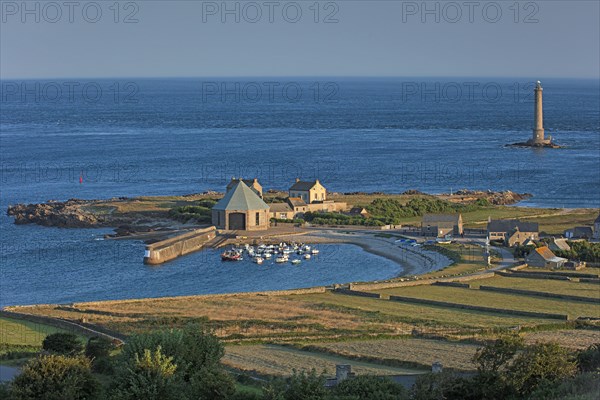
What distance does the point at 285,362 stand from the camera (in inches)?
1188

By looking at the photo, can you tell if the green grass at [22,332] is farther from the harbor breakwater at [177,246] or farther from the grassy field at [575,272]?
the grassy field at [575,272]

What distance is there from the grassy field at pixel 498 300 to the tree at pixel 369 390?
16.4 meters

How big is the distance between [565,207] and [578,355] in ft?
151

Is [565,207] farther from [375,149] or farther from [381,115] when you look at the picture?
[381,115]

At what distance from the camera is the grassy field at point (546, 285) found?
43166mm

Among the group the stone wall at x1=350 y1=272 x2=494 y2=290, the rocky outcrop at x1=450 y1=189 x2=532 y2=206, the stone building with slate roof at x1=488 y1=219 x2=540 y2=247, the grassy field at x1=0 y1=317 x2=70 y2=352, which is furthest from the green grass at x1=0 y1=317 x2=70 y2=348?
the rocky outcrop at x1=450 y1=189 x2=532 y2=206

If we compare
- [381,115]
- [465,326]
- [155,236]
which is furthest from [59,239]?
[381,115]

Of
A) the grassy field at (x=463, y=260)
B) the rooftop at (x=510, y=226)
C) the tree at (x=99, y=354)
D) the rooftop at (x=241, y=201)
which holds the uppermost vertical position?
the rooftop at (x=241, y=201)

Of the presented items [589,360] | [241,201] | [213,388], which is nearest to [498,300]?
[589,360]

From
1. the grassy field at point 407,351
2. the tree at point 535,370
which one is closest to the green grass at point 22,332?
the grassy field at point 407,351

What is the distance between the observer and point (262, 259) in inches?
2131

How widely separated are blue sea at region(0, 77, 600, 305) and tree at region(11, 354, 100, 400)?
20573 mm

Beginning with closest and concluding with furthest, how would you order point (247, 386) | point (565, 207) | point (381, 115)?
1. point (247, 386)
2. point (565, 207)
3. point (381, 115)

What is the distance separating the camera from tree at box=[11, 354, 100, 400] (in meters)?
23.4
